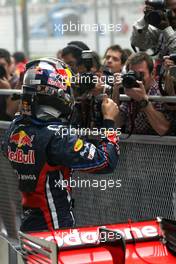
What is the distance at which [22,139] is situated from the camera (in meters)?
4.27

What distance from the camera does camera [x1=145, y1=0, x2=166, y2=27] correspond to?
197 inches

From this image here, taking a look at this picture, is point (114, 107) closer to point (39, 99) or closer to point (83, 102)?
point (39, 99)

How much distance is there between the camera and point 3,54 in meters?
8.35

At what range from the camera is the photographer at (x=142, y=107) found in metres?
4.78

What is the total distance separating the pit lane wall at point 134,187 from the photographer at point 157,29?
708 mm

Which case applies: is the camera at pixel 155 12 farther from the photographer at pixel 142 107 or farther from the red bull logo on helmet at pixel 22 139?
the red bull logo on helmet at pixel 22 139

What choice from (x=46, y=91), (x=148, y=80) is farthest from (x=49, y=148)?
(x=148, y=80)

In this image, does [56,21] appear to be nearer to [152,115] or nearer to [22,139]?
[152,115]

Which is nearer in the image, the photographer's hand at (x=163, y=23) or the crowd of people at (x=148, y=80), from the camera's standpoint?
the crowd of people at (x=148, y=80)

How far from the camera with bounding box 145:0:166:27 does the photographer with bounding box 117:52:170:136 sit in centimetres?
36

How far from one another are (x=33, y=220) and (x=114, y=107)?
32.1 inches

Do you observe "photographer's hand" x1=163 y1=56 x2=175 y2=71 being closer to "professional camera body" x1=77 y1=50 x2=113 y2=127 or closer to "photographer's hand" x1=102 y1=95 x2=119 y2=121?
"professional camera body" x1=77 y1=50 x2=113 y2=127

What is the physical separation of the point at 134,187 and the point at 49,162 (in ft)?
3.36

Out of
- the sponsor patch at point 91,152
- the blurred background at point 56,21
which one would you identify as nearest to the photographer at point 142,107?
the sponsor patch at point 91,152
